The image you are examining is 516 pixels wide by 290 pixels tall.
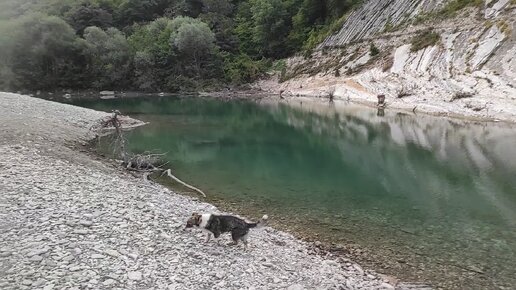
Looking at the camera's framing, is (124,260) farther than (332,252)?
No

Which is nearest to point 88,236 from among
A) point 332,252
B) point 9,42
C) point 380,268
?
point 332,252

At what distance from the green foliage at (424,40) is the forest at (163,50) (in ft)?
82.2

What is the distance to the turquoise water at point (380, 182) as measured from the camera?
13914mm

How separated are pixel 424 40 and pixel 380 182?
1819 inches

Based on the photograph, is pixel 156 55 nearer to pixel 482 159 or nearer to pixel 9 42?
pixel 9 42

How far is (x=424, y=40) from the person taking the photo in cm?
6238

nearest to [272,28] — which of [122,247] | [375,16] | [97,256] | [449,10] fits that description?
[375,16]

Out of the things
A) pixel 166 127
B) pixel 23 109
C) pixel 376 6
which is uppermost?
pixel 376 6

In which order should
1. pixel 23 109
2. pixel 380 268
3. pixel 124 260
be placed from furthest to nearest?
pixel 23 109, pixel 380 268, pixel 124 260

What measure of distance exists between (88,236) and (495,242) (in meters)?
13.2

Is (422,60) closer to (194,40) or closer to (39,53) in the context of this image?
(194,40)

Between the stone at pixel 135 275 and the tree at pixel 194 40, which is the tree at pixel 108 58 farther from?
the stone at pixel 135 275

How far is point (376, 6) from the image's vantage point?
8050 cm

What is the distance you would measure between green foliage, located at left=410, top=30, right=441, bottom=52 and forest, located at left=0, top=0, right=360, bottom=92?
2507 cm
